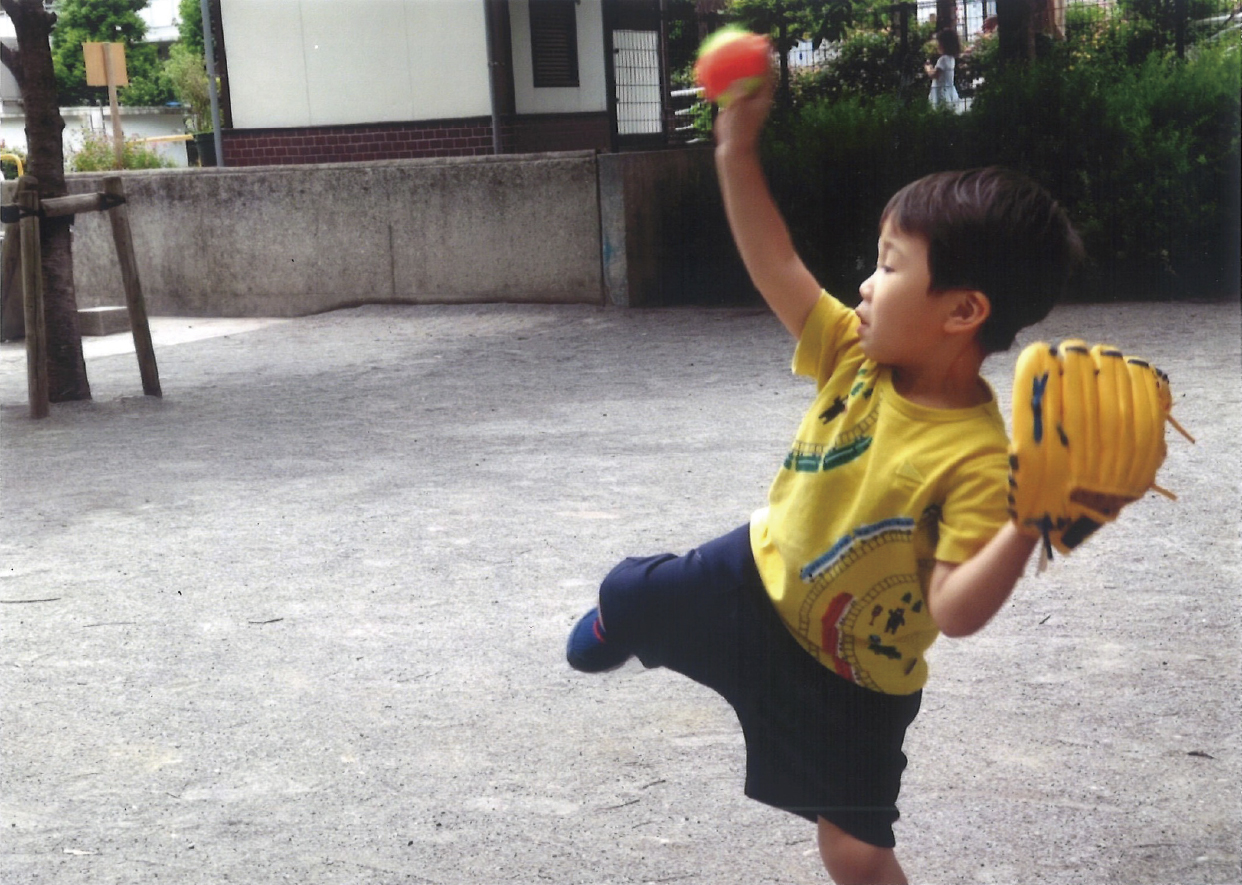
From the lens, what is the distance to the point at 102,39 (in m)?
48.9

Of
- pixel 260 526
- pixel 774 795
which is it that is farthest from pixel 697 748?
pixel 260 526

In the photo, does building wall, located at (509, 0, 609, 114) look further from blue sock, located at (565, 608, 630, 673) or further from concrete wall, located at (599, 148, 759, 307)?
blue sock, located at (565, 608, 630, 673)

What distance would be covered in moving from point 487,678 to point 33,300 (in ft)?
18.2

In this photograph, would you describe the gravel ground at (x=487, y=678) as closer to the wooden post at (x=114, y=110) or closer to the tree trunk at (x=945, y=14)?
the tree trunk at (x=945, y=14)

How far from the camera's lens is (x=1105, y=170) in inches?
422

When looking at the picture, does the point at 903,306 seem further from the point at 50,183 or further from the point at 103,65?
the point at 103,65

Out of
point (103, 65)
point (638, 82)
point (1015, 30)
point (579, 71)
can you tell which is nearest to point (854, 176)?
point (1015, 30)

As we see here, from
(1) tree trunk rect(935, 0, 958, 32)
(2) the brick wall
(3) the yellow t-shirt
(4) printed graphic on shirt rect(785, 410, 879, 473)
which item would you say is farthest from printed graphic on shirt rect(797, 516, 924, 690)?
(2) the brick wall

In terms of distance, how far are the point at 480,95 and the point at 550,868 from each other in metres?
15.2

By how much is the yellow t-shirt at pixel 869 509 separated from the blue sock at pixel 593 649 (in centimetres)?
35

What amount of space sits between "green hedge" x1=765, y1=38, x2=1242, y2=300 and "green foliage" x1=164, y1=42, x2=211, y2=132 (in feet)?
73.5

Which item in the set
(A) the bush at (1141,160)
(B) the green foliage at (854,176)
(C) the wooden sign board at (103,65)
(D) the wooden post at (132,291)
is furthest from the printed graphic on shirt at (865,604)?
(C) the wooden sign board at (103,65)

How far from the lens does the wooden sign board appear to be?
1800cm

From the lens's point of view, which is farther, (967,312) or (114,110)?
(114,110)
